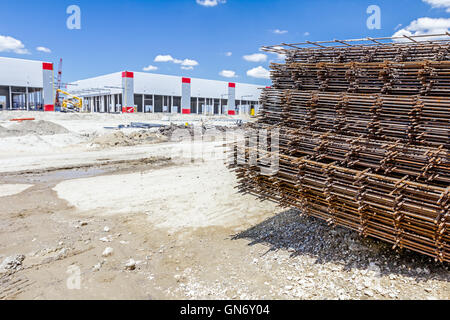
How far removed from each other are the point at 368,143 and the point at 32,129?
78.5 feet

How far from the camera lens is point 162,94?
49.7 meters

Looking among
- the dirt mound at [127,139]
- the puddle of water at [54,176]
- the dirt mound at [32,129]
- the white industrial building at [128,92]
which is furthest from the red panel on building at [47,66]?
the puddle of water at [54,176]

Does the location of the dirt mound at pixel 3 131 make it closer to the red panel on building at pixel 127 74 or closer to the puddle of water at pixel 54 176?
the puddle of water at pixel 54 176

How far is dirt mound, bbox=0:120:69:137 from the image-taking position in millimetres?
21392

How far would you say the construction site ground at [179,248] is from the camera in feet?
17.7

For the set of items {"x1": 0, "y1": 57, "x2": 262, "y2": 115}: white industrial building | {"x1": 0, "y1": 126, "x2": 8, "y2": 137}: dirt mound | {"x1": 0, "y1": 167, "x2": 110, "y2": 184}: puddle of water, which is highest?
{"x1": 0, "y1": 57, "x2": 262, "y2": 115}: white industrial building

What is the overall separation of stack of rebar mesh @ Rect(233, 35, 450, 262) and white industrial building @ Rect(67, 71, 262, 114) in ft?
135

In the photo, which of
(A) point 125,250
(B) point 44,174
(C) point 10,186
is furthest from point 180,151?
(A) point 125,250

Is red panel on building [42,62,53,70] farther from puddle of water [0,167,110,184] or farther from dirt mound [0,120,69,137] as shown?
puddle of water [0,167,110,184]

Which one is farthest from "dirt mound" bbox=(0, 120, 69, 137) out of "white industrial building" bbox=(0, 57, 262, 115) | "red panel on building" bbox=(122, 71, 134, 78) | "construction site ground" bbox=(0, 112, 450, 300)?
"red panel on building" bbox=(122, 71, 134, 78)

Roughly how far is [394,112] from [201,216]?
562 cm

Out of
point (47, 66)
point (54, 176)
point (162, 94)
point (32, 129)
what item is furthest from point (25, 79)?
point (54, 176)

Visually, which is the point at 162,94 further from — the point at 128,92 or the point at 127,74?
the point at 127,74
